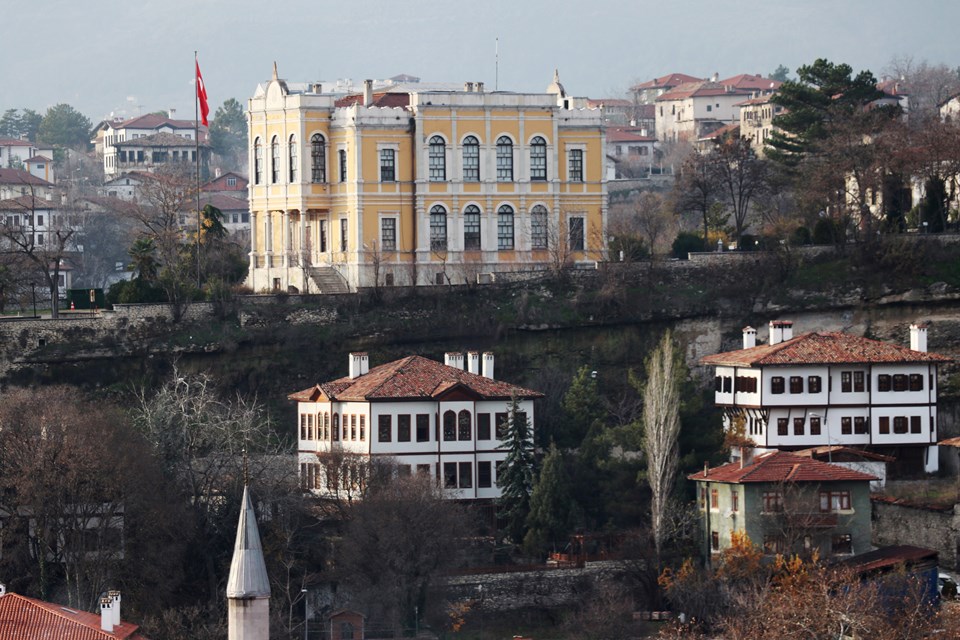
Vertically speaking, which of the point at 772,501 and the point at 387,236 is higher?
the point at 387,236

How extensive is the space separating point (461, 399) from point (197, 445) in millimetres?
7409

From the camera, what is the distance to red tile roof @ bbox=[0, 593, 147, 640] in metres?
55.8

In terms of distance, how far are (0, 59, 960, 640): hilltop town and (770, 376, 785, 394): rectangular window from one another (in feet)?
0.13

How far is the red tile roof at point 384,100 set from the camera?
88431 mm

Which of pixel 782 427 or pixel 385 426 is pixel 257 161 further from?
pixel 782 427

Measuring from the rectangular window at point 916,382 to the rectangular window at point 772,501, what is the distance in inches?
335

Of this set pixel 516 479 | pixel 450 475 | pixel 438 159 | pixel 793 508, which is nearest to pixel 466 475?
pixel 450 475

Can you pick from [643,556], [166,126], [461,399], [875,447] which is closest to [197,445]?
[461,399]

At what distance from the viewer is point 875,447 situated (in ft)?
247

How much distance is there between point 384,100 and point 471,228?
18.1 feet

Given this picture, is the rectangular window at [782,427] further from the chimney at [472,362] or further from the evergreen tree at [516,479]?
the chimney at [472,362]

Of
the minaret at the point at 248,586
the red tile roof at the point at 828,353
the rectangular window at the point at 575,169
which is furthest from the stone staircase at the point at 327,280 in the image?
the minaret at the point at 248,586

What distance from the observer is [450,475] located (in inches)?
2864

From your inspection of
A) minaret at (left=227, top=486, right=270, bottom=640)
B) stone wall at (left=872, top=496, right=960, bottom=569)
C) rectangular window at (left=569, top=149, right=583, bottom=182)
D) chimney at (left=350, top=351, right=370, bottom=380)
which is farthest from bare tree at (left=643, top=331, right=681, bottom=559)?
minaret at (left=227, top=486, right=270, bottom=640)
